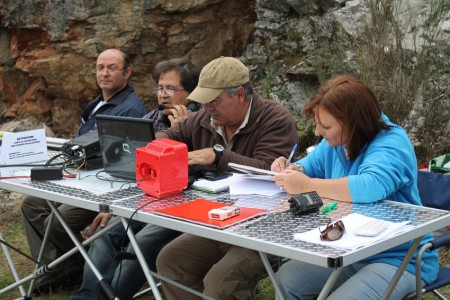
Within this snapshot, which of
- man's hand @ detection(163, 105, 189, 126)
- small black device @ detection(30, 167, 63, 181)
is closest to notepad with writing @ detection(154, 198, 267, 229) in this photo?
small black device @ detection(30, 167, 63, 181)

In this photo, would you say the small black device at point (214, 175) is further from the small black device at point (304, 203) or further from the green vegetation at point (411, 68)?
the green vegetation at point (411, 68)

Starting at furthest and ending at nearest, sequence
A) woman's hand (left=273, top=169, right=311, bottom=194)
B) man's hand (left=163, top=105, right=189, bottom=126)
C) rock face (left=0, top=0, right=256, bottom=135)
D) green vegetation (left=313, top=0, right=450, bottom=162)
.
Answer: rock face (left=0, top=0, right=256, bottom=135)
green vegetation (left=313, top=0, right=450, bottom=162)
man's hand (left=163, top=105, right=189, bottom=126)
woman's hand (left=273, top=169, right=311, bottom=194)

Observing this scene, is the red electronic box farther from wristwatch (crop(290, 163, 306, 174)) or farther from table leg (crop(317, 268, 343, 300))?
table leg (crop(317, 268, 343, 300))

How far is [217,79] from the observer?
13.0ft

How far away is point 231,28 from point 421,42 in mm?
2216

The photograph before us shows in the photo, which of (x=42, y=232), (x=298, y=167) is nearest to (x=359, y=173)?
(x=298, y=167)

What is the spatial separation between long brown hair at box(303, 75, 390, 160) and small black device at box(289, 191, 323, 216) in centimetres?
32

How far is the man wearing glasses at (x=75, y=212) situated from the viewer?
4621mm

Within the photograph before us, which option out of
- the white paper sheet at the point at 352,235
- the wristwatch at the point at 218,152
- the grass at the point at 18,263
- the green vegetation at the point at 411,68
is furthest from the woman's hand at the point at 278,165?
the green vegetation at the point at 411,68

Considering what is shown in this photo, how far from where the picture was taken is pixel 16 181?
390cm

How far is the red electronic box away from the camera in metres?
3.43

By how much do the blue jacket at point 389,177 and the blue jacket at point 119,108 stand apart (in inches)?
78.6

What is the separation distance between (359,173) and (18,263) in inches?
124

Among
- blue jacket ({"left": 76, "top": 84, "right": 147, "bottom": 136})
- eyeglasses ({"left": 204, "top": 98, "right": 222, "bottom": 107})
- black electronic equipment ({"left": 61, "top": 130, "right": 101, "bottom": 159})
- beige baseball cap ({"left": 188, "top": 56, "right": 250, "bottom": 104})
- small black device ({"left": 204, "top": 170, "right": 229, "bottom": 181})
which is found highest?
beige baseball cap ({"left": 188, "top": 56, "right": 250, "bottom": 104})
